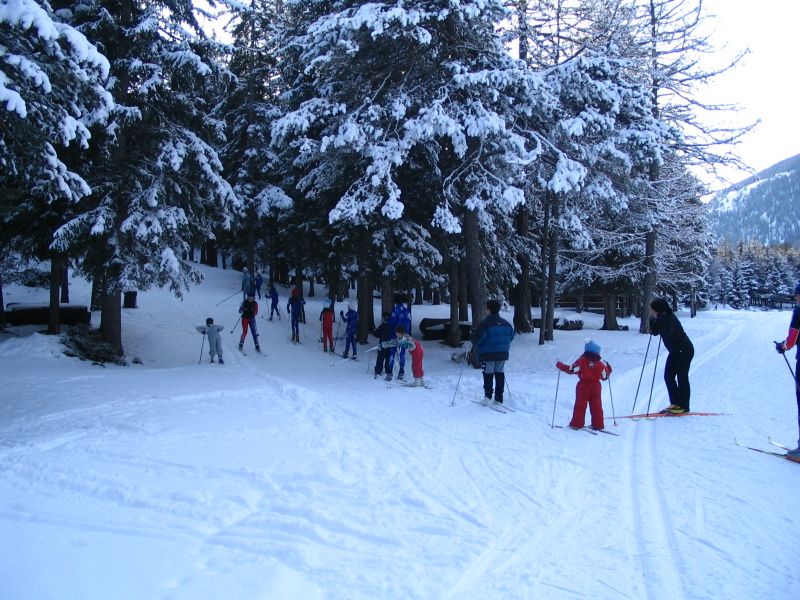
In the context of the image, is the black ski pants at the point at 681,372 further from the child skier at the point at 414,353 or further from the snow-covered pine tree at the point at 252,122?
the snow-covered pine tree at the point at 252,122

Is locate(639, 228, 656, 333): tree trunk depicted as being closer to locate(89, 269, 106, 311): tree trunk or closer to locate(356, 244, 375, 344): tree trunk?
locate(356, 244, 375, 344): tree trunk

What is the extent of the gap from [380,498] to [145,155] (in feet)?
42.7

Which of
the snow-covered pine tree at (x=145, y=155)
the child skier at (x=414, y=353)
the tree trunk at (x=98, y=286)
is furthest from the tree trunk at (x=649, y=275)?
the tree trunk at (x=98, y=286)

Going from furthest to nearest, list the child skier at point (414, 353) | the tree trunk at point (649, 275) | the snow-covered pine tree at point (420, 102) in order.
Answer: the tree trunk at point (649, 275) → the snow-covered pine tree at point (420, 102) → the child skier at point (414, 353)

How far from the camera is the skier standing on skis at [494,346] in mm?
9070

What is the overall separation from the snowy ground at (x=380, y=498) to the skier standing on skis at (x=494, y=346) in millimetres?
559

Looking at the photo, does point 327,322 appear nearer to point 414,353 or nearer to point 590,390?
point 414,353

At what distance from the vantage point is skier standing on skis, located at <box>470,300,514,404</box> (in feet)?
29.8

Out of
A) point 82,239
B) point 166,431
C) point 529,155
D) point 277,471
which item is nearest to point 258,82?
point 82,239

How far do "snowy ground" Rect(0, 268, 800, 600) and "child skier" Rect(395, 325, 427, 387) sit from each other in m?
1.28

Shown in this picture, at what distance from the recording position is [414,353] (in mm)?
11406

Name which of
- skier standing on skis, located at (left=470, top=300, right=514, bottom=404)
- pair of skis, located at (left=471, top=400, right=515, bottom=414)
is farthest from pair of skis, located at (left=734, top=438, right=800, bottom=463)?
skier standing on skis, located at (left=470, top=300, right=514, bottom=404)

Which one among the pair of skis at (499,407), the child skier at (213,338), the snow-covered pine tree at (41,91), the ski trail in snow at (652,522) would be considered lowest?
the pair of skis at (499,407)

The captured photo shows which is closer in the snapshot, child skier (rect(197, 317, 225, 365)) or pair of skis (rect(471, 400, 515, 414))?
pair of skis (rect(471, 400, 515, 414))
